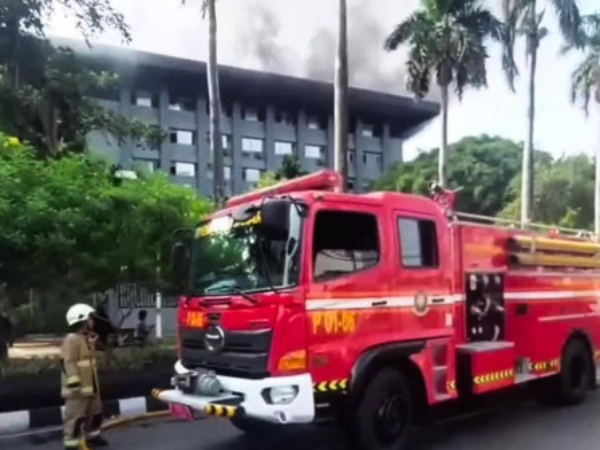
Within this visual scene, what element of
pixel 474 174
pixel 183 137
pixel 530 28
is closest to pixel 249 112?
pixel 183 137

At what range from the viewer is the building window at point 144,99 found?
44.9 metres

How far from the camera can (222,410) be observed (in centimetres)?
580

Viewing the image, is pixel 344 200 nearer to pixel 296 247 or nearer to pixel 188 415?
pixel 296 247

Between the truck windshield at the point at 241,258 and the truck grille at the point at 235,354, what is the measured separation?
368 mm

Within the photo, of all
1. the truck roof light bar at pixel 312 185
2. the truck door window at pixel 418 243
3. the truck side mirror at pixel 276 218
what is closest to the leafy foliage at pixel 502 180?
the truck door window at pixel 418 243

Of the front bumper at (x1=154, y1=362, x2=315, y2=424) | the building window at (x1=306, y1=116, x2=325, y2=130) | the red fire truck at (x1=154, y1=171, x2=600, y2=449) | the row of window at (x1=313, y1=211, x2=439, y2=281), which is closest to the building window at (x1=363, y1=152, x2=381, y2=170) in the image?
the building window at (x1=306, y1=116, x2=325, y2=130)

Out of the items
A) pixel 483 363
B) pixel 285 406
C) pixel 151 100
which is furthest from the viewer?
pixel 151 100

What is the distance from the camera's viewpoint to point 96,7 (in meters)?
12.5

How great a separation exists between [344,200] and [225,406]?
6.25ft

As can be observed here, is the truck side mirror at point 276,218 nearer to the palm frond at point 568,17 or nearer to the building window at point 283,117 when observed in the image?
the palm frond at point 568,17

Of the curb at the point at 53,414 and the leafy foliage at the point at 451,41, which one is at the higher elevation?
the leafy foliage at the point at 451,41

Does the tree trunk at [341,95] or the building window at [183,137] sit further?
the building window at [183,137]

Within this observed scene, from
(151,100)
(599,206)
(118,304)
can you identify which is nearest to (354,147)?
(151,100)

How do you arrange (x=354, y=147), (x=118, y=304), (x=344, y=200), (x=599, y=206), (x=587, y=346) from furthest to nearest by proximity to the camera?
(x=354, y=147), (x=599, y=206), (x=118, y=304), (x=587, y=346), (x=344, y=200)
